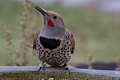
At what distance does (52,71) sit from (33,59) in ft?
7.04

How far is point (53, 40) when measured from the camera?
4.88 m

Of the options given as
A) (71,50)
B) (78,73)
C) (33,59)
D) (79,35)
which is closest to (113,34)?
(79,35)

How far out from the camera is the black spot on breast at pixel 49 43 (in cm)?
485

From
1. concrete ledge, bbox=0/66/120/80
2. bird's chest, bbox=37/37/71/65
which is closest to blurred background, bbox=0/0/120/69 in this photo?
bird's chest, bbox=37/37/71/65

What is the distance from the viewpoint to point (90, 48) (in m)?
9.50

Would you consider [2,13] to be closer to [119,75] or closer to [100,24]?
[100,24]

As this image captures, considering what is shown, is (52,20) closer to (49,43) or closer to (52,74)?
(49,43)

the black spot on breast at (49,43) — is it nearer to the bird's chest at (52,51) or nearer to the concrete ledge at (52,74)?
the bird's chest at (52,51)

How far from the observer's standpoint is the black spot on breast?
485cm

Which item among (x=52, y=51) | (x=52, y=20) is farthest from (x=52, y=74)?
(x=52, y=20)

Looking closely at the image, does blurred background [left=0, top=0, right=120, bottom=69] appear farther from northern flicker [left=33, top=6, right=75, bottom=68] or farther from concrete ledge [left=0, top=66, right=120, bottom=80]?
concrete ledge [left=0, top=66, right=120, bottom=80]

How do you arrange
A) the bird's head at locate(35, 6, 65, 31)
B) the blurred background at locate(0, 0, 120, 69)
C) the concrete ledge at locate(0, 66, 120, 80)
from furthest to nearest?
1. the blurred background at locate(0, 0, 120, 69)
2. the bird's head at locate(35, 6, 65, 31)
3. the concrete ledge at locate(0, 66, 120, 80)

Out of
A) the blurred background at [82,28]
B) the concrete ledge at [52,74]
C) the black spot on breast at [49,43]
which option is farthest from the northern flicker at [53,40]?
the blurred background at [82,28]

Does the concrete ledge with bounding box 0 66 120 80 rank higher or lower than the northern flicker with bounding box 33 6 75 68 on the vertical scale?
lower
